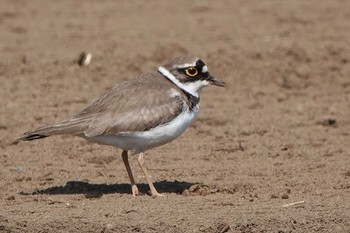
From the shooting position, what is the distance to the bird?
909cm

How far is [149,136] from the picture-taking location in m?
9.09

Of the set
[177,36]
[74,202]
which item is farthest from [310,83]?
[74,202]

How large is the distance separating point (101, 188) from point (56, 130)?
0.76 meters

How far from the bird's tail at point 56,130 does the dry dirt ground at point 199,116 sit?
22.3 inches

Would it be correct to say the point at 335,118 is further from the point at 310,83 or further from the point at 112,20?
the point at 112,20

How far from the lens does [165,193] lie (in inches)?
370

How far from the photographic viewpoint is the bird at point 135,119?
29.8 feet

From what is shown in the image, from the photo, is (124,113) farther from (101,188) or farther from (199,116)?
(199,116)

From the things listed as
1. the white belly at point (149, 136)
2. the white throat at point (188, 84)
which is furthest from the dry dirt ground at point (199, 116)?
the white throat at point (188, 84)

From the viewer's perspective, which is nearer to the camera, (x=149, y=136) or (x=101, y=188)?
(x=149, y=136)

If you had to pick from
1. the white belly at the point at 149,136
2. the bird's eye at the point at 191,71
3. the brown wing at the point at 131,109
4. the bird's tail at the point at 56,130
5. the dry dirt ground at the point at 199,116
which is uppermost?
the bird's eye at the point at 191,71

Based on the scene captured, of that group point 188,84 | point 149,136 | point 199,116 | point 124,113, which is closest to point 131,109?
point 124,113

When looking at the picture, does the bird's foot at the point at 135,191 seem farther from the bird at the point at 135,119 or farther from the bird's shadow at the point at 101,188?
the bird's shadow at the point at 101,188

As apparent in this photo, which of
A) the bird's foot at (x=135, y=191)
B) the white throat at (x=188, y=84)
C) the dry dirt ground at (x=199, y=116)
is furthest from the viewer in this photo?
the white throat at (x=188, y=84)
